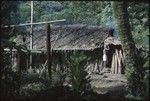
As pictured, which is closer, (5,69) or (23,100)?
(23,100)

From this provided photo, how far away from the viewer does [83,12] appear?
1283 inches

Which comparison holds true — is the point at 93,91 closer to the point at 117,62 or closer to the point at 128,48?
the point at 128,48

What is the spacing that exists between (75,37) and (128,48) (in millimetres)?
15182

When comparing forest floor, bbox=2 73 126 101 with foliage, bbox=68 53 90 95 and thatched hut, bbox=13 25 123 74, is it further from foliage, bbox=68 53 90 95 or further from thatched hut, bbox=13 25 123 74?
thatched hut, bbox=13 25 123 74

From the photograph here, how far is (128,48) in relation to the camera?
36.9ft

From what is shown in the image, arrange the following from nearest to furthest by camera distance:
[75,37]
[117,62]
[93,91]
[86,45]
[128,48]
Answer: [128,48] < [93,91] < [117,62] < [86,45] < [75,37]

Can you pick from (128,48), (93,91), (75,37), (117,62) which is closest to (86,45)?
(75,37)

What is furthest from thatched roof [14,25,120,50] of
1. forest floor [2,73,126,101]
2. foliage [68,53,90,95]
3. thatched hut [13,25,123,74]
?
foliage [68,53,90,95]

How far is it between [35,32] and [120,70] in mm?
9396

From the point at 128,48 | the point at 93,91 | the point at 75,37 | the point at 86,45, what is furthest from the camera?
the point at 75,37

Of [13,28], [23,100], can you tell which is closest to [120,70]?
[13,28]

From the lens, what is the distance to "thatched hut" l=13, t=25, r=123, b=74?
23406 millimetres

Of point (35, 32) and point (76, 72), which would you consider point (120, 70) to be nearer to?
point (35, 32)

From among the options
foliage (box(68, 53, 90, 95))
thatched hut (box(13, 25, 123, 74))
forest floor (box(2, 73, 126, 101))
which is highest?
thatched hut (box(13, 25, 123, 74))
